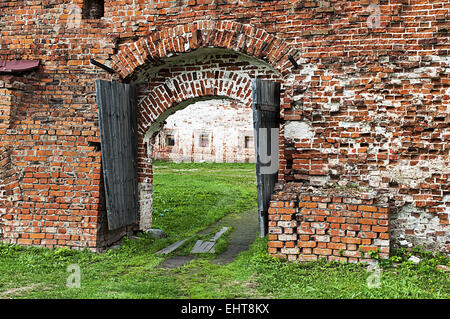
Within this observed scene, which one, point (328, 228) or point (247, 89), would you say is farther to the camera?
point (247, 89)

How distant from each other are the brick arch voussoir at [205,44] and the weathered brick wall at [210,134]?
1426cm

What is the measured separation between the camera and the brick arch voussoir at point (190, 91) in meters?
6.00

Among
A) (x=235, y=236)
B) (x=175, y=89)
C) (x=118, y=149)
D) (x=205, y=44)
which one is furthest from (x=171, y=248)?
(x=205, y=44)

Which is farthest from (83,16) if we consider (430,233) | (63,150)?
(430,233)

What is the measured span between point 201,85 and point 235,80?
52 cm

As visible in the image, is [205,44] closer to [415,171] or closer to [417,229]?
[415,171]

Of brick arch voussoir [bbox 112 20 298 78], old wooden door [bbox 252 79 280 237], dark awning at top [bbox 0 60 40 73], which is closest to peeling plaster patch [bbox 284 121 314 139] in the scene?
old wooden door [bbox 252 79 280 237]

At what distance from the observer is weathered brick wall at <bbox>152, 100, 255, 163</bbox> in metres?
20.3

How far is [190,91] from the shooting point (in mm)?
6160

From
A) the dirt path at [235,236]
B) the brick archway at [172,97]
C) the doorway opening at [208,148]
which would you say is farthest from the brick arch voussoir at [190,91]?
the doorway opening at [208,148]

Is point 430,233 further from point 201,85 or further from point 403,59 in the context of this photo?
point 201,85

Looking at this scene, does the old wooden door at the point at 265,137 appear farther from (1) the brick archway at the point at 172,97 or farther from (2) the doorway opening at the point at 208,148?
(2) the doorway opening at the point at 208,148

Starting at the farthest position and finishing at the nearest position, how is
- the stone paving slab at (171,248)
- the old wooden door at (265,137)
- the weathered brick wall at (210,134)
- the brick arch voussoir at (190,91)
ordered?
the weathered brick wall at (210,134), the brick arch voussoir at (190,91), the stone paving slab at (171,248), the old wooden door at (265,137)

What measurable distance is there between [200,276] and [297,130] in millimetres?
2298
